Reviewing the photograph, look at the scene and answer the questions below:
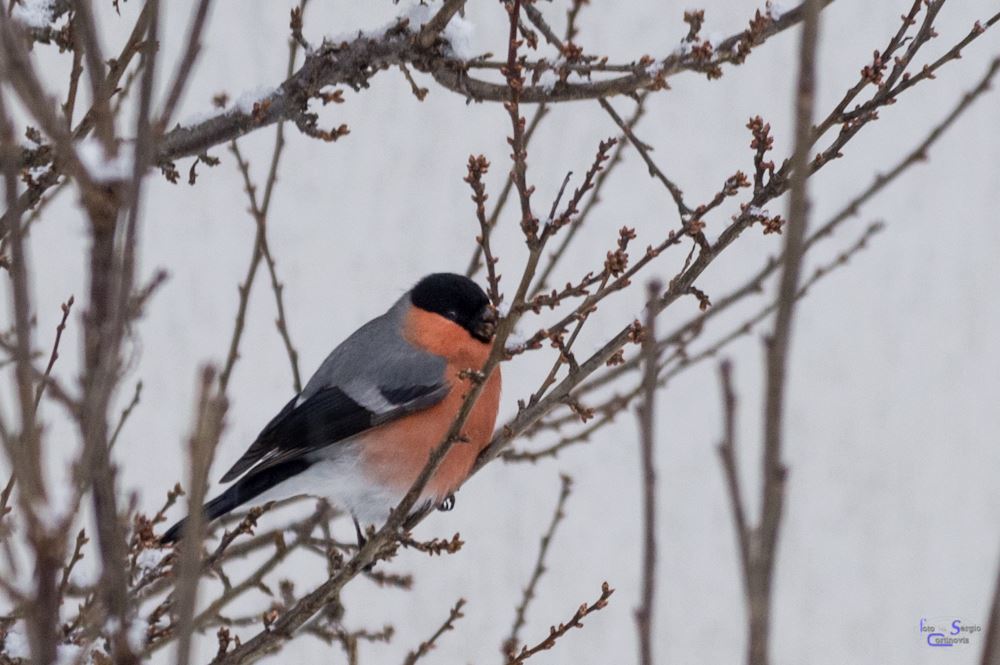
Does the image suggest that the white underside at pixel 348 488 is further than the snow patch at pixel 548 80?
Yes

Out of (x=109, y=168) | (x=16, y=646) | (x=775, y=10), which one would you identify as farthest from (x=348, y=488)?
(x=109, y=168)

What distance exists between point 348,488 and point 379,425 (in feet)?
0.33

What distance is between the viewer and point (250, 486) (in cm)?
158

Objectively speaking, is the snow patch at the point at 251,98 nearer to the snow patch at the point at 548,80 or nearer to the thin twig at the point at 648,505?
the snow patch at the point at 548,80

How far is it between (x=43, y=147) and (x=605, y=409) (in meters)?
0.71

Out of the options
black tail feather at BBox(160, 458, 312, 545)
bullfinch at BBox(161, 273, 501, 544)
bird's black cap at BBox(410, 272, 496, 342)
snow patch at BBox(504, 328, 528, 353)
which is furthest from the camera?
bird's black cap at BBox(410, 272, 496, 342)

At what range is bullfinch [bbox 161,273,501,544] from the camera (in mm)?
1625

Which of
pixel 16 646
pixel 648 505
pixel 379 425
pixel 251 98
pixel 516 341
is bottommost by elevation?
pixel 648 505

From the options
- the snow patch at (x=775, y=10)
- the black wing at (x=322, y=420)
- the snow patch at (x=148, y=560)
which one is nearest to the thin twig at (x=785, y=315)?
the snow patch at (x=775, y=10)

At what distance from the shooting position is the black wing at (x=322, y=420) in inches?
64.9

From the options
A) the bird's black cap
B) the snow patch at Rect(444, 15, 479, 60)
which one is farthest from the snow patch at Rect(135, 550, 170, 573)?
the bird's black cap

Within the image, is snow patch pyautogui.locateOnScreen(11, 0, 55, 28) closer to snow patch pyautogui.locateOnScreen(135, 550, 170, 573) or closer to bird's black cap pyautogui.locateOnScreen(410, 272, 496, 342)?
snow patch pyautogui.locateOnScreen(135, 550, 170, 573)

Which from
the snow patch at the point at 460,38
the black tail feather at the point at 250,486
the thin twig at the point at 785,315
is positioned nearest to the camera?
the thin twig at the point at 785,315

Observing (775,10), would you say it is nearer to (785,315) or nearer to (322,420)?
(785,315)
